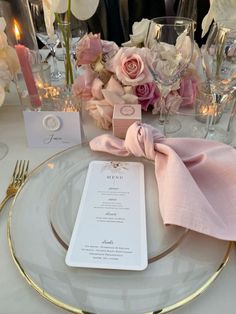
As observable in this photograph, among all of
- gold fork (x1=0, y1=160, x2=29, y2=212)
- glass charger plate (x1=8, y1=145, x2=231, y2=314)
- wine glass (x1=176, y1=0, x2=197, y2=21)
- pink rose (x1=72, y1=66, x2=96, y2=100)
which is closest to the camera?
glass charger plate (x1=8, y1=145, x2=231, y2=314)

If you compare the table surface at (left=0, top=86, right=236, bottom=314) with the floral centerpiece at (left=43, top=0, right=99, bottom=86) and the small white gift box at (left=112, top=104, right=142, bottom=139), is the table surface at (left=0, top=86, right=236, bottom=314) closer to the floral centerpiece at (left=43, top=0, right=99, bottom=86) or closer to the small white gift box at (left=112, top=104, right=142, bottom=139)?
the small white gift box at (left=112, top=104, right=142, bottom=139)

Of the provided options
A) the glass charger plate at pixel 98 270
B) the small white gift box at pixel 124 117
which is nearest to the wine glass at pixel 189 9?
the small white gift box at pixel 124 117

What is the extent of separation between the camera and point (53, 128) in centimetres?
72

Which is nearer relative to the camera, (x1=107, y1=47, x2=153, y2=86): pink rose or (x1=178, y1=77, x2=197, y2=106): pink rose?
(x1=107, y1=47, x2=153, y2=86): pink rose

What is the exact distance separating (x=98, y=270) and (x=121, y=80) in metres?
0.45

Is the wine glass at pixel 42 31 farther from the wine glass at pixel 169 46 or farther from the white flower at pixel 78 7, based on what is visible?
the wine glass at pixel 169 46

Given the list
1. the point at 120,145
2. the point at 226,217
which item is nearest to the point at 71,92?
the point at 120,145

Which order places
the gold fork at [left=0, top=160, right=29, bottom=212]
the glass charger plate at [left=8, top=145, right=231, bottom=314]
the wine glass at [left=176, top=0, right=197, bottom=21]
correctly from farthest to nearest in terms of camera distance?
the wine glass at [left=176, top=0, right=197, bottom=21]
the gold fork at [left=0, top=160, right=29, bottom=212]
the glass charger plate at [left=8, top=145, right=231, bottom=314]

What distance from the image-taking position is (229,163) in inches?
22.1

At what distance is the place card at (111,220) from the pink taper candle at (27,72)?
0.27 m

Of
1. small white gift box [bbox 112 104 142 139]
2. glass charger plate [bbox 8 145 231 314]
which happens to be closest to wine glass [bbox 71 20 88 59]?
small white gift box [bbox 112 104 142 139]

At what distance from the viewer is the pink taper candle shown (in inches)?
28.3

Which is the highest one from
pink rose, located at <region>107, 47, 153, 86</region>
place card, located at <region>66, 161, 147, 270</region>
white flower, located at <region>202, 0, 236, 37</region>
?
white flower, located at <region>202, 0, 236, 37</region>

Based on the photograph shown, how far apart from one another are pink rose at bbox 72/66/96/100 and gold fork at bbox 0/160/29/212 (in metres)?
0.23
